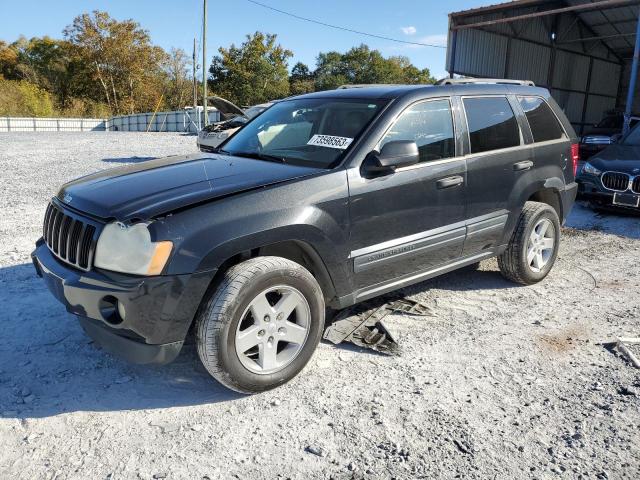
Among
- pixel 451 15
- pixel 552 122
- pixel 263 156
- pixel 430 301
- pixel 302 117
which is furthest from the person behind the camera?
pixel 451 15

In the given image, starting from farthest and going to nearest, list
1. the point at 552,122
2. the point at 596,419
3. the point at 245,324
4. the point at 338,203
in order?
1. the point at 552,122
2. the point at 338,203
3. the point at 245,324
4. the point at 596,419

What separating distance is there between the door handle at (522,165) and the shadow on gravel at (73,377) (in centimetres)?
294

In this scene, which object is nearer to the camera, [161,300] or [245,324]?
[161,300]

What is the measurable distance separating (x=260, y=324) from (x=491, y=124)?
261 cm

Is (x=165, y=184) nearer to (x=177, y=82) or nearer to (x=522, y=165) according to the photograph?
(x=522, y=165)

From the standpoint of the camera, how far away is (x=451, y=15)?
19.5 metres

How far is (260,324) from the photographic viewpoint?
9.66 ft

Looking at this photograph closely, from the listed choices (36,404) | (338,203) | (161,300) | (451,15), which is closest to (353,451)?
(161,300)

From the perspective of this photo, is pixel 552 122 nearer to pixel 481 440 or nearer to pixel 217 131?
pixel 481 440

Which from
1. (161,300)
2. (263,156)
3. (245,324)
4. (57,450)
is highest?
(263,156)

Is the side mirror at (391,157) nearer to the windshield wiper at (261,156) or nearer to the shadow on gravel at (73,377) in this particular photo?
the windshield wiper at (261,156)

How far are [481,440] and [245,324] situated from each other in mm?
1385

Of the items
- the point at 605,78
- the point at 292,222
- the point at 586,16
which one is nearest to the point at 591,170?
the point at 292,222

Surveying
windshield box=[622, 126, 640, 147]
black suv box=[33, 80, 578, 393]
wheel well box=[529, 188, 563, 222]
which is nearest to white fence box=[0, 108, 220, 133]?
windshield box=[622, 126, 640, 147]
